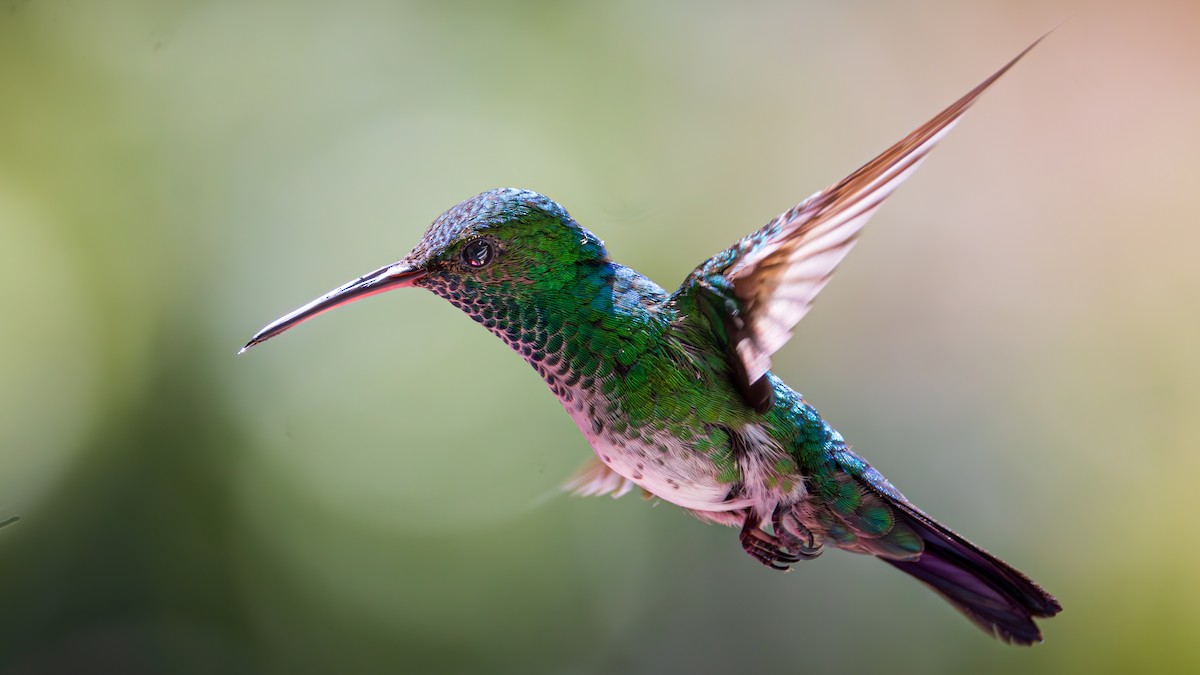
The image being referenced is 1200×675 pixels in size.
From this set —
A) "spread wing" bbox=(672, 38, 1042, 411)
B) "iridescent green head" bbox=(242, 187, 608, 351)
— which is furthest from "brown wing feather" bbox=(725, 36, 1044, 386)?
"iridescent green head" bbox=(242, 187, 608, 351)

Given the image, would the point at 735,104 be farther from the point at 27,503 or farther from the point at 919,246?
the point at 27,503

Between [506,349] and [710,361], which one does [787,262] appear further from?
[506,349]

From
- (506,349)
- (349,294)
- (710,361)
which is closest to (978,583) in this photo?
(710,361)

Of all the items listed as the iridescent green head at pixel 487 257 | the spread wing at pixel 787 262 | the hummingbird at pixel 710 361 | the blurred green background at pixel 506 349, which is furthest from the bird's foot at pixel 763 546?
the blurred green background at pixel 506 349

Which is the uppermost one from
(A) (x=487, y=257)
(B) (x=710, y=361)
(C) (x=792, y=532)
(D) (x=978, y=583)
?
(A) (x=487, y=257)

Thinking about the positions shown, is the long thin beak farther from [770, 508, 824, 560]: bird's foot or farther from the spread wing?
[770, 508, 824, 560]: bird's foot

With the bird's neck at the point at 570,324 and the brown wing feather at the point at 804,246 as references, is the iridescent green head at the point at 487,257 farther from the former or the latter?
the brown wing feather at the point at 804,246

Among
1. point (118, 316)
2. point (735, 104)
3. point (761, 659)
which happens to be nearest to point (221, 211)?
point (118, 316)
